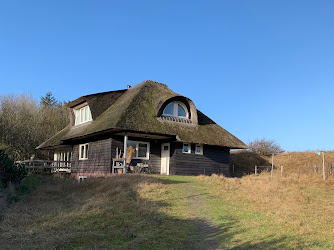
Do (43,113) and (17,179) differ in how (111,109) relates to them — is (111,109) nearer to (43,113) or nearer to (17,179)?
(17,179)

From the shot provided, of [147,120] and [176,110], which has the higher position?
[176,110]

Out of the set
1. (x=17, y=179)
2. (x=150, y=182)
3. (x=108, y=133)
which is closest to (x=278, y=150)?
(x=108, y=133)

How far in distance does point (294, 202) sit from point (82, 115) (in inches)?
700

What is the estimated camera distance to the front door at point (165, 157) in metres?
21.6

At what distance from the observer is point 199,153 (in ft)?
73.2

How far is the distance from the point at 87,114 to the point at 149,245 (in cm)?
1840

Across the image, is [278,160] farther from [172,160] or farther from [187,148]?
[172,160]

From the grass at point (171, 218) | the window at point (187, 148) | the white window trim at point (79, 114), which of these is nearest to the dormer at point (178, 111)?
the window at point (187, 148)

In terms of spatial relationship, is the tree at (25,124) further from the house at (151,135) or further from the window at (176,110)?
the window at (176,110)

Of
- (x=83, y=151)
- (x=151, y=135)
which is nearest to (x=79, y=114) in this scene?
(x=83, y=151)

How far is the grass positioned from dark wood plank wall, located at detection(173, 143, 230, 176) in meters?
6.03

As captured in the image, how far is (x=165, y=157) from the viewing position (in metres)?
21.8

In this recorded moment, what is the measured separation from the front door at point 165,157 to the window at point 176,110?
2.30 meters

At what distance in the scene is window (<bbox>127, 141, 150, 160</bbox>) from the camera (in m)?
20.9
